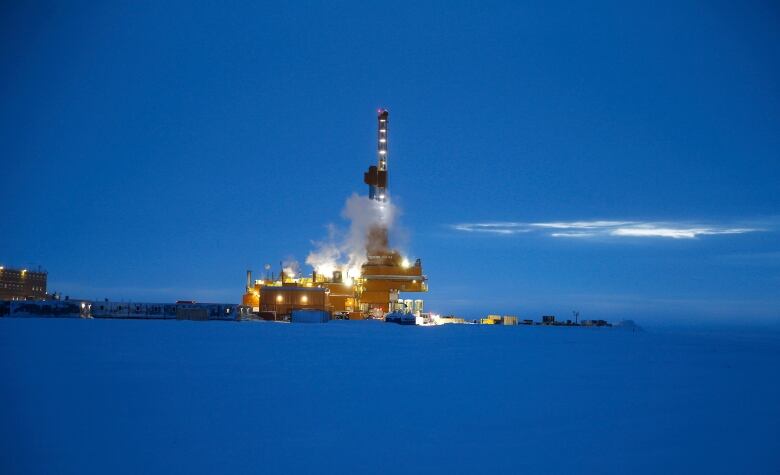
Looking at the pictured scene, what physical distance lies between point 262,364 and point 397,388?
10.8 metres

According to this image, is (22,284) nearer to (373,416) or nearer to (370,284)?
(370,284)

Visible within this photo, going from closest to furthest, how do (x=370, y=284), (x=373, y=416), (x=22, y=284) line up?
1. (x=373, y=416)
2. (x=370, y=284)
3. (x=22, y=284)

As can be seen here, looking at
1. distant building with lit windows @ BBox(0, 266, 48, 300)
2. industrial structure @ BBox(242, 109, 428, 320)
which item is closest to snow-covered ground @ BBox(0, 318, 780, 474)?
industrial structure @ BBox(242, 109, 428, 320)

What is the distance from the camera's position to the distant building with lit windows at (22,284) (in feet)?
499

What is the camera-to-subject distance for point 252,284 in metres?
116

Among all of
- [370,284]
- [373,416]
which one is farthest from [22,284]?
[373,416]

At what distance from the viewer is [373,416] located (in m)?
23.6

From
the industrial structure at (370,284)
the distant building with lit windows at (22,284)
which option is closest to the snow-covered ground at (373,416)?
the industrial structure at (370,284)

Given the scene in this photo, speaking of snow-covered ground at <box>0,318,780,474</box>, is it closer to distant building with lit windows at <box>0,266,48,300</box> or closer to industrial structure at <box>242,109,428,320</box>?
industrial structure at <box>242,109,428,320</box>

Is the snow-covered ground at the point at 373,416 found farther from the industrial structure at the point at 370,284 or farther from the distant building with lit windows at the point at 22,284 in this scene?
the distant building with lit windows at the point at 22,284

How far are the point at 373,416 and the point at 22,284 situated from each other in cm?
15717

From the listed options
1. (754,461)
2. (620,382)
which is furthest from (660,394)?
(754,461)

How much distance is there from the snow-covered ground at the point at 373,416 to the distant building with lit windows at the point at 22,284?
12346cm

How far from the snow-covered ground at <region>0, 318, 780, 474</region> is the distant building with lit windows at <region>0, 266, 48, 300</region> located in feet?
405
